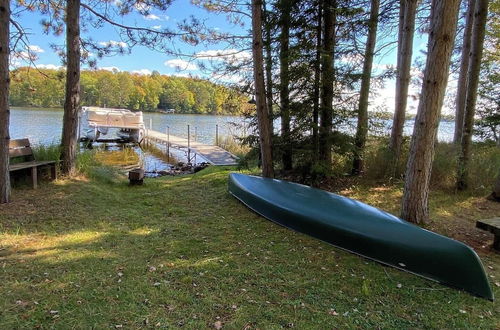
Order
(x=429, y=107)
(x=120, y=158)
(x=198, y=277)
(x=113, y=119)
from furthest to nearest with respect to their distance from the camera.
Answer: (x=113, y=119), (x=120, y=158), (x=429, y=107), (x=198, y=277)

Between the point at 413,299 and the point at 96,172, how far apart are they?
5.94 m

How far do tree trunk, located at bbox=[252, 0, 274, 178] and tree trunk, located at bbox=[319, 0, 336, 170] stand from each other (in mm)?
913

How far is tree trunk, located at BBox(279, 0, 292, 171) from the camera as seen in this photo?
5535 mm

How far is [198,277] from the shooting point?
2672mm

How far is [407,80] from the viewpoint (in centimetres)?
610

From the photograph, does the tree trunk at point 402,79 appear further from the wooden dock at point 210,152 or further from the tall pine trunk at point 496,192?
the wooden dock at point 210,152

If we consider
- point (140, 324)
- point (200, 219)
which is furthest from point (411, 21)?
point (140, 324)

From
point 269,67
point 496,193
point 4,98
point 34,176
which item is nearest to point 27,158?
point 34,176

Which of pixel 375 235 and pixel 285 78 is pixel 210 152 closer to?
pixel 285 78

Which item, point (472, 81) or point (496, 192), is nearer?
point (496, 192)

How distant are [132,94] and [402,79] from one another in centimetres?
3916

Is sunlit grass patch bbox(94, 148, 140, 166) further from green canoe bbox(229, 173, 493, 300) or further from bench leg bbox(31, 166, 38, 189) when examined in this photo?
green canoe bbox(229, 173, 493, 300)

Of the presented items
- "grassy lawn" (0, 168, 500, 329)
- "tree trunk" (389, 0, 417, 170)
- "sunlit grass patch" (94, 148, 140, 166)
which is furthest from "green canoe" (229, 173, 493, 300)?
"sunlit grass patch" (94, 148, 140, 166)

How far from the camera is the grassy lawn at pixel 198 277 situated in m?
2.16
